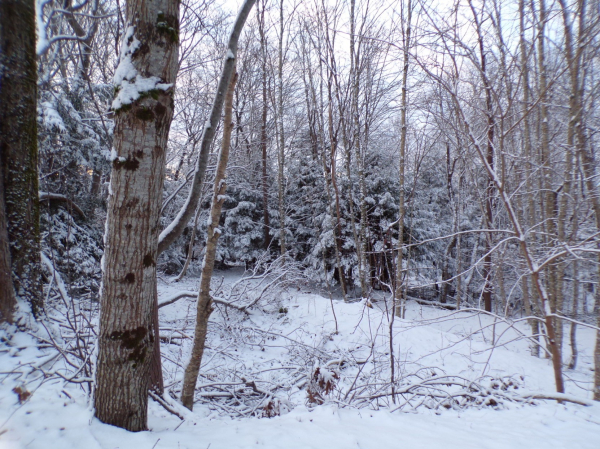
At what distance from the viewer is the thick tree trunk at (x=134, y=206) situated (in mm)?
1758

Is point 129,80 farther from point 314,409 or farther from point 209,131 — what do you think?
point 314,409

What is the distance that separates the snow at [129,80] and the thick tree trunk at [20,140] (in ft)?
6.56

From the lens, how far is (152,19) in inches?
69.2

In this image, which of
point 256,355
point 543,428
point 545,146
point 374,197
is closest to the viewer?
point 543,428

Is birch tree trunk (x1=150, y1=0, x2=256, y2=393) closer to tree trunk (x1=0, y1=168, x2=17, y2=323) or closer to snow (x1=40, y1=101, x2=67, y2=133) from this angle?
tree trunk (x1=0, y1=168, x2=17, y2=323)

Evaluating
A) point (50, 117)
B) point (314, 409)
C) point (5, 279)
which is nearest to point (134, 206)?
point (5, 279)

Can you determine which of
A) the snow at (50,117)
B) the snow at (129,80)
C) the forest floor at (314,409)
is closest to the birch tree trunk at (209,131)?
the snow at (129,80)

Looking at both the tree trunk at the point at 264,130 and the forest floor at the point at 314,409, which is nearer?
the forest floor at the point at 314,409

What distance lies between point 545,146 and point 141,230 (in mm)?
6172

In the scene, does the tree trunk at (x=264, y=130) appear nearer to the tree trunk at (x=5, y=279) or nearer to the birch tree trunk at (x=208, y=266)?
the birch tree trunk at (x=208, y=266)

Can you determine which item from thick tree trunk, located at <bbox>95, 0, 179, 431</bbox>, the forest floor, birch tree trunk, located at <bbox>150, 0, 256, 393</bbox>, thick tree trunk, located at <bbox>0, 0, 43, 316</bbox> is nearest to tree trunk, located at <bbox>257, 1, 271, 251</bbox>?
thick tree trunk, located at <bbox>0, 0, 43, 316</bbox>

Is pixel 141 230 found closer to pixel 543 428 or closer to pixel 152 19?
pixel 152 19

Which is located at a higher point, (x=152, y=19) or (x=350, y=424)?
(x=152, y=19)

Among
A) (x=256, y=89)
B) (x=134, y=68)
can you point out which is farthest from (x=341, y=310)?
(x=256, y=89)
